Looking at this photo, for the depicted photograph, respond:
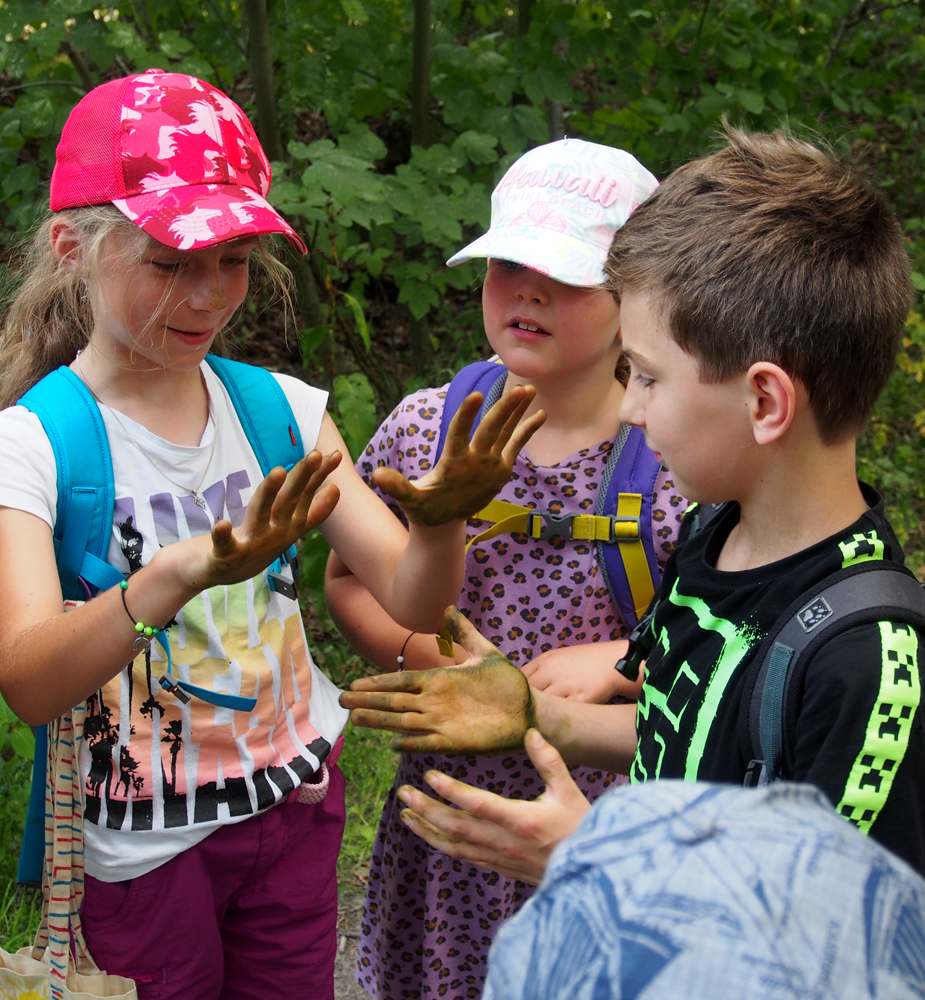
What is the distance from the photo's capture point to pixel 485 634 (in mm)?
1874

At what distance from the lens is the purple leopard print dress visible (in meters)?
1.83

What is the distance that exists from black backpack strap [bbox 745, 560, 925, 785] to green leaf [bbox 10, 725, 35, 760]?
1.80 m

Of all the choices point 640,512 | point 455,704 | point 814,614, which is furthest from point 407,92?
point 814,614

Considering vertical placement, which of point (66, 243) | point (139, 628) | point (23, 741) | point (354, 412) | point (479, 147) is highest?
point (479, 147)

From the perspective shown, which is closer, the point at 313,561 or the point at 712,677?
the point at 712,677

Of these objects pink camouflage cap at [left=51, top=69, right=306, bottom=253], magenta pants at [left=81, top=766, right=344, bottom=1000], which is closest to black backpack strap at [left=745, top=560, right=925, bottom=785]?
magenta pants at [left=81, top=766, right=344, bottom=1000]

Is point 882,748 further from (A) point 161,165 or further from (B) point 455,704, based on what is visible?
(A) point 161,165

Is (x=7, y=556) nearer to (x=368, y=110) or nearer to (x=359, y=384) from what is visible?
(x=359, y=384)

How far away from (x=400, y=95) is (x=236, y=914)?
11.8 ft

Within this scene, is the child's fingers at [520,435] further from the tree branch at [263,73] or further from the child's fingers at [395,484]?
the tree branch at [263,73]

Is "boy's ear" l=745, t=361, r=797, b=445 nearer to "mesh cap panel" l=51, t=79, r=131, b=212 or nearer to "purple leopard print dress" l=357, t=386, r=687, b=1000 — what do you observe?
"purple leopard print dress" l=357, t=386, r=687, b=1000

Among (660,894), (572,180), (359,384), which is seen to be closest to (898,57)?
(359,384)

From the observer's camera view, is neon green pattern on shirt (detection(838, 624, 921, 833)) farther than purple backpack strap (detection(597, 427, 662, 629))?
No

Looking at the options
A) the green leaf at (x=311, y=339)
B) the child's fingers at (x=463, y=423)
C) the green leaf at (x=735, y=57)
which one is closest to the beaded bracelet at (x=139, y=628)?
the child's fingers at (x=463, y=423)
